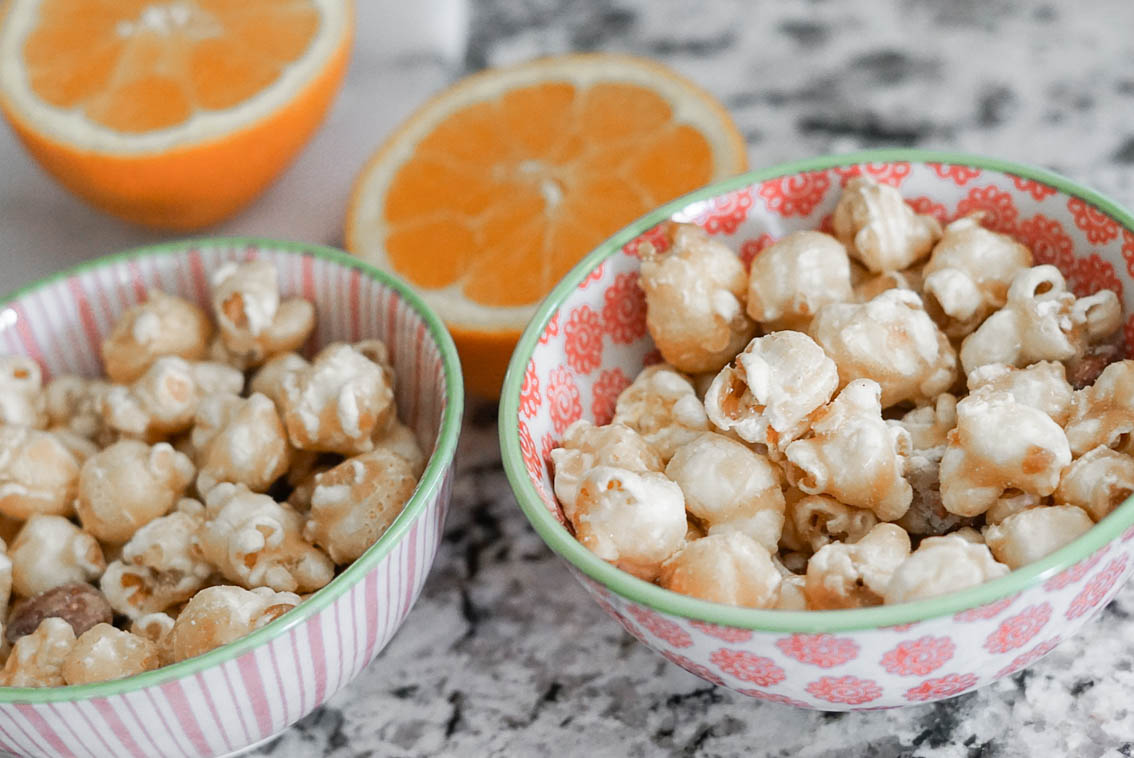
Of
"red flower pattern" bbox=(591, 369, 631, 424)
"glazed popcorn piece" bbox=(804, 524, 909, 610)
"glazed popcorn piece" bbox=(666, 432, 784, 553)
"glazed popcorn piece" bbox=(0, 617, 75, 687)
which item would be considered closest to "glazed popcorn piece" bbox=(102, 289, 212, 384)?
"glazed popcorn piece" bbox=(0, 617, 75, 687)

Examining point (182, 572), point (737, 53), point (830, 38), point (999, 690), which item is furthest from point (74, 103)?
point (999, 690)

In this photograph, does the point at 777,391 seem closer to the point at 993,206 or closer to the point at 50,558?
the point at 993,206

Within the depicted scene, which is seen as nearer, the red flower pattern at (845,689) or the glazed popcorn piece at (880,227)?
the red flower pattern at (845,689)

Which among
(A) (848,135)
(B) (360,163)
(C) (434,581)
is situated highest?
(A) (848,135)

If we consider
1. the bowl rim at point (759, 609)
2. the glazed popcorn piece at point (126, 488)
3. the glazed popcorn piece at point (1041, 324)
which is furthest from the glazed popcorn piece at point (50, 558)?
the glazed popcorn piece at point (1041, 324)

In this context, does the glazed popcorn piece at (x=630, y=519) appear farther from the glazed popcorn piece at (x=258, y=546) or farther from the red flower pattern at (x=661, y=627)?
the glazed popcorn piece at (x=258, y=546)

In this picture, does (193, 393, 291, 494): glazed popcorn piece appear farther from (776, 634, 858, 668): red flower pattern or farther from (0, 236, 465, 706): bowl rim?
(776, 634, 858, 668): red flower pattern

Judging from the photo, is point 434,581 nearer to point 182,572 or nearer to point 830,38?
point 182,572
